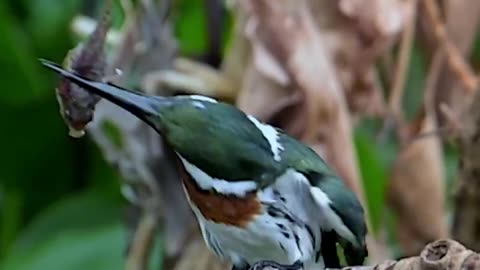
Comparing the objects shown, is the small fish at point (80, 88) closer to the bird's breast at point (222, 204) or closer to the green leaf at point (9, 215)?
the bird's breast at point (222, 204)

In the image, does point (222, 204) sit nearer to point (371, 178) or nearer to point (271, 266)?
point (271, 266)

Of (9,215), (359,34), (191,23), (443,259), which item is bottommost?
(9,215)

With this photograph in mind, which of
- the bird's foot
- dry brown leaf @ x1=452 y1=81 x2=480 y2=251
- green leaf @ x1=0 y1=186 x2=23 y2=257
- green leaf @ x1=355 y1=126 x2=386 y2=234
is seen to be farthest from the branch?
green leaf @ x1=0 y1=186 x2=23 y2=257

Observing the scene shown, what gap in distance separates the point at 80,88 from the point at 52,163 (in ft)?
3.56

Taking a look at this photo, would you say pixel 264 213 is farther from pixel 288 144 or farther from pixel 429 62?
pixel 429 62

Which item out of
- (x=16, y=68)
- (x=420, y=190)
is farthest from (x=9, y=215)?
(x=420, y=190)

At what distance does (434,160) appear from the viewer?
1.09 metres

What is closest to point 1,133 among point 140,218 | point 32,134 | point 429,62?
point 32,134

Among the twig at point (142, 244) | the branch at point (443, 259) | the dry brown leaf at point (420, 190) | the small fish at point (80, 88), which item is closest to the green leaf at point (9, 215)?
the twig at point (142, 244)

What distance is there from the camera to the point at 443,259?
0.38 meters

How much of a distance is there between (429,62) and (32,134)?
573 millimetres

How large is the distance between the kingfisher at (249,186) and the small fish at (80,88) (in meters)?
0.03

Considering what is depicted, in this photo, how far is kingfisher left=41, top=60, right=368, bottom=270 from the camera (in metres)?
0.40

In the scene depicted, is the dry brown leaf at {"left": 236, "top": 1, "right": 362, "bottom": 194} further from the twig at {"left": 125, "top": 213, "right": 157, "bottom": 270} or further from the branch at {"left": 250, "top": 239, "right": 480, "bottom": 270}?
the branch at {"left": 250, "top": 239, "right": 480, "bottom": 270}
